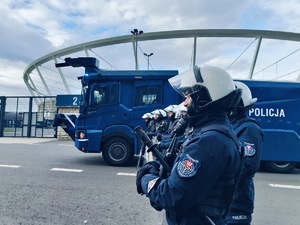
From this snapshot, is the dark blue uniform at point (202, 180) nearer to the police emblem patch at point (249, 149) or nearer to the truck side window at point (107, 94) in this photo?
the police emblem patch at point (249, 149)

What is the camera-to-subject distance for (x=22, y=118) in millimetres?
20375

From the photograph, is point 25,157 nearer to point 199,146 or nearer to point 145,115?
point 145,115

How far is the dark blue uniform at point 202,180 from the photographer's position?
4.52ft

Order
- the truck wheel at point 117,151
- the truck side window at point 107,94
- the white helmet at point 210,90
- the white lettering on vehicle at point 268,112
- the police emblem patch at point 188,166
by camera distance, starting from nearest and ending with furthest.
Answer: the police emblem patch at point 188,166, the white helmet at point 210,90, the white lettering on vehicle at point 268,112, the truck wheel at point 117,151, the truck side window at point 107,94

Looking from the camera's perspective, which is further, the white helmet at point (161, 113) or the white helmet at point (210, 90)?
the white helmet at point (161, 113)

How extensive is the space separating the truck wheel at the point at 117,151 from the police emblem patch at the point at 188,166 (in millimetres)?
7182

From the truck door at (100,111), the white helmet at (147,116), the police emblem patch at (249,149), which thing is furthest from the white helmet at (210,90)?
the truck door at (100,111)

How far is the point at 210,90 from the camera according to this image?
1.60 meters

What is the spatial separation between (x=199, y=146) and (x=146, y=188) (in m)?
0.39

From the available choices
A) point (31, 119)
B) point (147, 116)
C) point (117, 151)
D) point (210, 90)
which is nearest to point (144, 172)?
point (210, 90)

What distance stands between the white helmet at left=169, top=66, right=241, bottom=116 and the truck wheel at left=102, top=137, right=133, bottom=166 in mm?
6959

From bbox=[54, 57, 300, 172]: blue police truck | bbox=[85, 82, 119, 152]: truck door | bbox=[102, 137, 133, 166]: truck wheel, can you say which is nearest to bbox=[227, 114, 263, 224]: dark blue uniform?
Result: bbox=[54, 57, 300, 172]: blue police truck

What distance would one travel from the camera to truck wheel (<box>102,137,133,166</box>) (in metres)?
8.52

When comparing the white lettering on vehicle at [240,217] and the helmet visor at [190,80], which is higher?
the helmet visor at [190,80]
